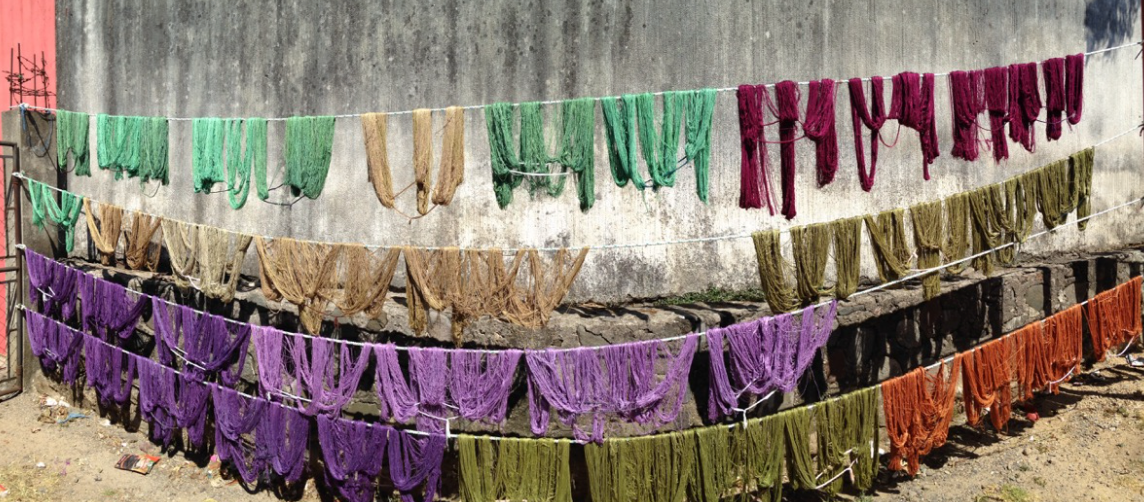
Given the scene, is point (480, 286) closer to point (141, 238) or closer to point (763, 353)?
point (763, 353)

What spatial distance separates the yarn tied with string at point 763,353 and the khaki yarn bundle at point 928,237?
819 mm

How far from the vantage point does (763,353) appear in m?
5.95

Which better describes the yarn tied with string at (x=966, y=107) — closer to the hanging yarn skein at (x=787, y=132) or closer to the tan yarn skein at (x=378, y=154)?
the hanging yarn skein at (x=787, y=132)

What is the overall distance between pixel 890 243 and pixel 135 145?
6.79m

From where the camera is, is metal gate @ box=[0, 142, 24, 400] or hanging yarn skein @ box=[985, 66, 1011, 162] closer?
hanging yarn skein @ box=[985, 66, 1011, 162]

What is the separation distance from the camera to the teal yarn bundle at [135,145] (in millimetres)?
7355

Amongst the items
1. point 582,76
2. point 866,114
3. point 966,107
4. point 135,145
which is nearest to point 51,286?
point 135,145

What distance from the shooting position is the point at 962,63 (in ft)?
24.3

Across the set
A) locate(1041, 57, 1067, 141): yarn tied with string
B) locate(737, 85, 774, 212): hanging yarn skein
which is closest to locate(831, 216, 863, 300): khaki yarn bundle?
locate(737, 85, 774, 212): hanging yarn skein

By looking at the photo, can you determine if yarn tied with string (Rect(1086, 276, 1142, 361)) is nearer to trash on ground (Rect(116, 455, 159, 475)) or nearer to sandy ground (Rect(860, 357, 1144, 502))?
sandy ground (Rect(860, 357, 1144, 502))

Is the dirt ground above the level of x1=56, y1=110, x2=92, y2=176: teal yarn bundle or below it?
below

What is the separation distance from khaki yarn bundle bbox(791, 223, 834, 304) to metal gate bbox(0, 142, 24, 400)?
25.4 ft

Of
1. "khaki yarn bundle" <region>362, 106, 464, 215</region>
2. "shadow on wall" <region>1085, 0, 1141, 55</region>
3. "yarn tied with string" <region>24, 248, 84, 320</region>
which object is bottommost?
"yarn tied with string" <region>24, 248, 84, 320</region>

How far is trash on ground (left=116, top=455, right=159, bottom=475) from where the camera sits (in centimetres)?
731
